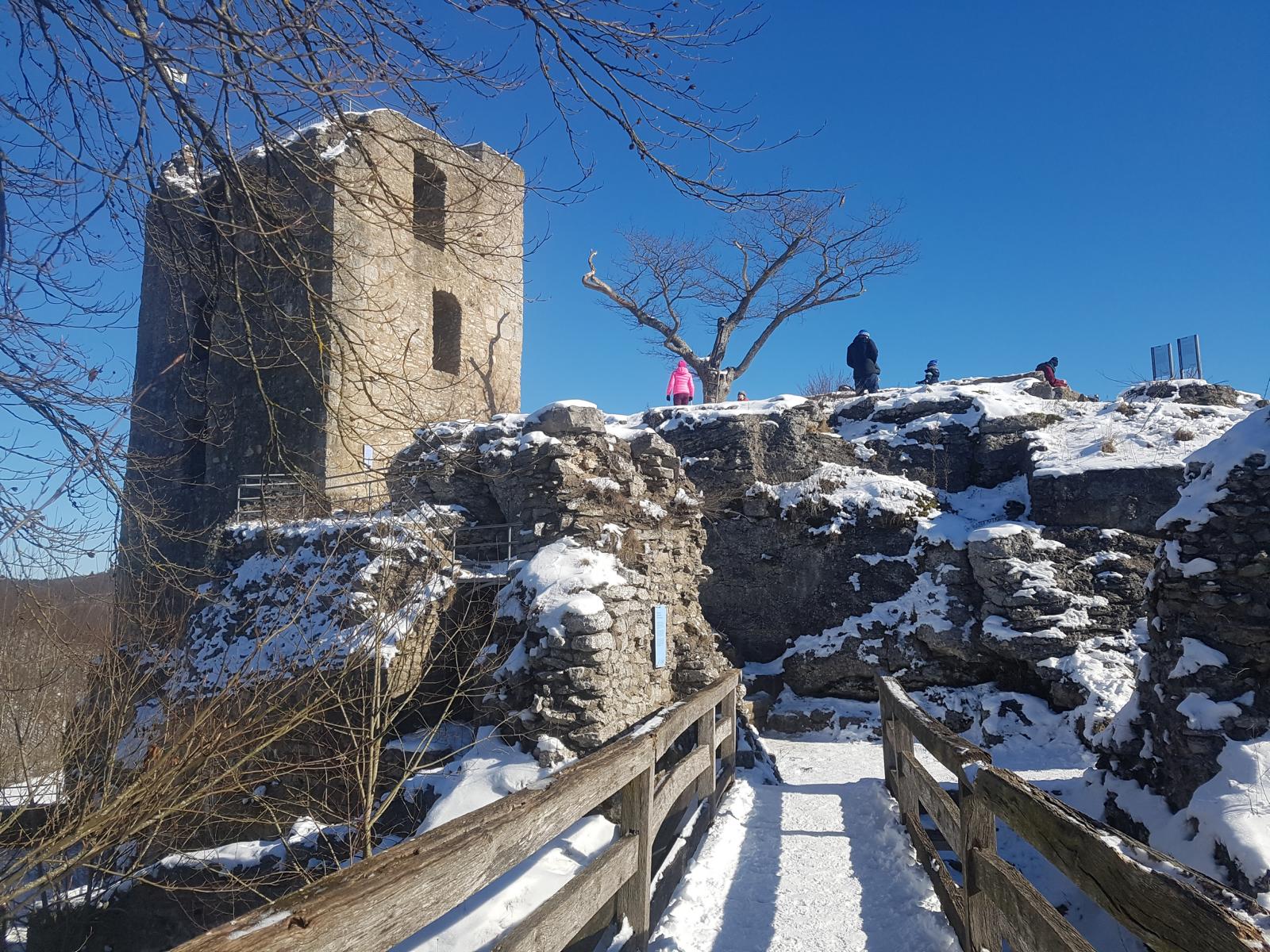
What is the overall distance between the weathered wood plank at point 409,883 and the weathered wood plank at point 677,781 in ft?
4.27

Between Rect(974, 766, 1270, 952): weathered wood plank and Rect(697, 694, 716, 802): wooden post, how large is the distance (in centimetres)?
277

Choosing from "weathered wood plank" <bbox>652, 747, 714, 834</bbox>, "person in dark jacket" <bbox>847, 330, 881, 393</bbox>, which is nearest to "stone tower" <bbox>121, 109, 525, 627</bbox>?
"weathered wood plank" <bbox>652, 747, 714, 834</bbox>

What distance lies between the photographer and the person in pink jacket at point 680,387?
16094 mm

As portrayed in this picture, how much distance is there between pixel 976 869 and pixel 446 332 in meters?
16.5

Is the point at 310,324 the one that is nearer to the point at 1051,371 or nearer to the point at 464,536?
the point at 464,536

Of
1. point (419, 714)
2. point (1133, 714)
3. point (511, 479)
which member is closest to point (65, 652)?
point (419, 714)

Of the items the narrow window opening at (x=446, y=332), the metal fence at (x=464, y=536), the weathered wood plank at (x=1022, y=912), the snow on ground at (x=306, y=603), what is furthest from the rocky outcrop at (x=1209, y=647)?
the narrow window opening at (x=446, y=332)

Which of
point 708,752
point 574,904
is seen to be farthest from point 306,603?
point 574,904

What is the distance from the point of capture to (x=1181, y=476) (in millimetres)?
10352

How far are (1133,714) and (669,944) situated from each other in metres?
3.52

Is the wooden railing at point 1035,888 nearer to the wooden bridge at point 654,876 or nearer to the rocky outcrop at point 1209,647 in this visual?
the wooden bridge at point 654,876

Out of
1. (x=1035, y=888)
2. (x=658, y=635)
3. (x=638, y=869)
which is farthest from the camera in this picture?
(x=658, y=635)

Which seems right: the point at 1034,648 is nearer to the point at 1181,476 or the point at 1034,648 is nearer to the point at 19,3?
the point at 1181,476

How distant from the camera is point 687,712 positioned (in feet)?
14.0
